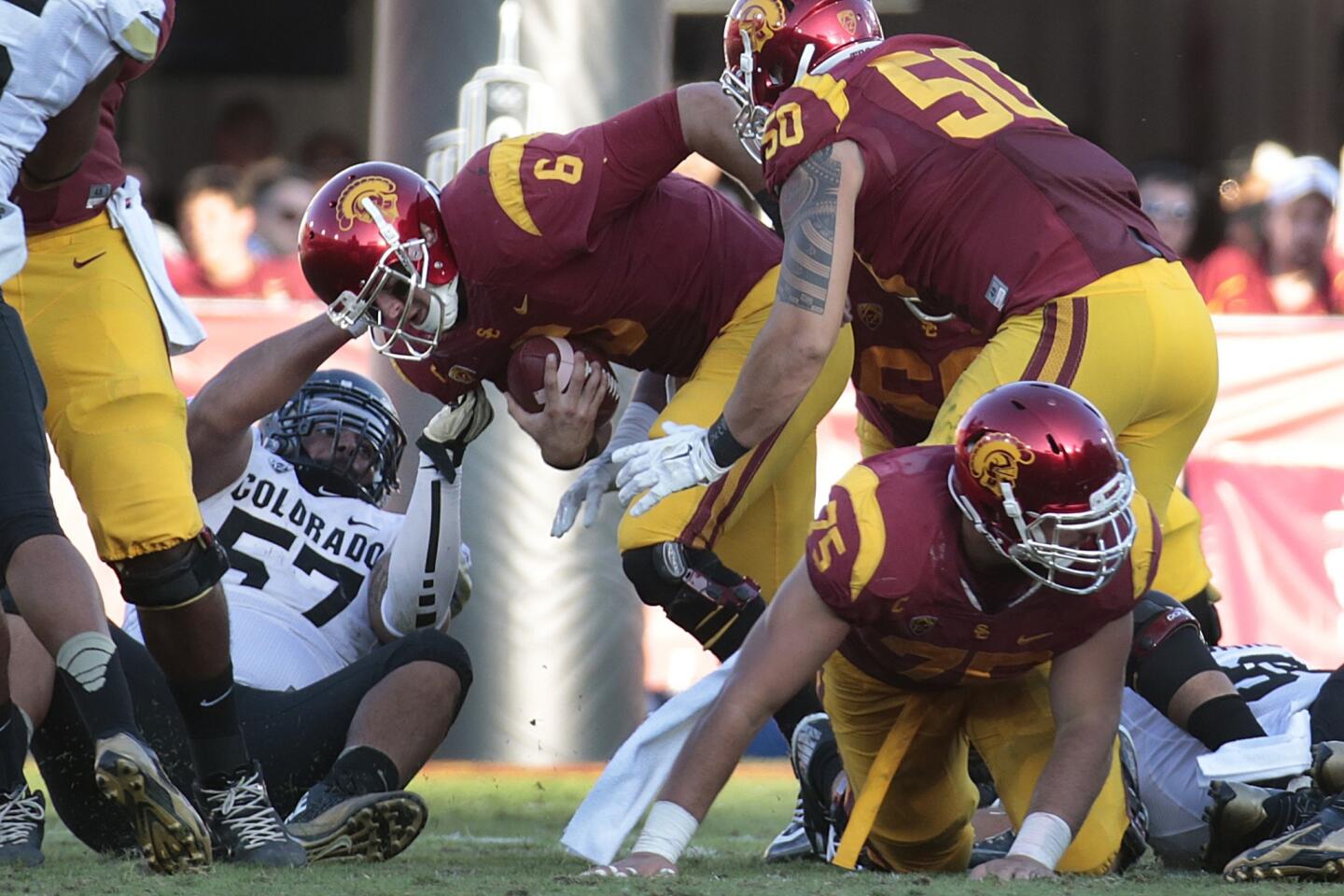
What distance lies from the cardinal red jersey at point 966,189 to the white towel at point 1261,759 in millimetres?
859

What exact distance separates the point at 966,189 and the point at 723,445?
62 centimetres

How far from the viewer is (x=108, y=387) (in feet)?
11.6

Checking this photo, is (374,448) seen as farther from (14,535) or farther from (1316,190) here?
(1316,190)

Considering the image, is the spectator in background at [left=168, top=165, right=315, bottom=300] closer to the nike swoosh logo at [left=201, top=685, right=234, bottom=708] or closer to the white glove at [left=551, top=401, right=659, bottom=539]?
the white glove at [left=551, top=401, right=659, bottom=539]

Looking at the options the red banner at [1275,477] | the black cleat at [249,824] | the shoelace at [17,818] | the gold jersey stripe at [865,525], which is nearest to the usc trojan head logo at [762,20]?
the gold jersey stripe at [865,525]

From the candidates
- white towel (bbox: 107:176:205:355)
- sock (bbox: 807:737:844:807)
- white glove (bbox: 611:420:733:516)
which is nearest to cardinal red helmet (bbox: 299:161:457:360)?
white towel (bbox: 107:176:205:355)

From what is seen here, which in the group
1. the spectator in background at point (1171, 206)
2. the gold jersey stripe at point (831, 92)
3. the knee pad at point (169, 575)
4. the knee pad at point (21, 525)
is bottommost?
the spectator in background at point (1171, 206)

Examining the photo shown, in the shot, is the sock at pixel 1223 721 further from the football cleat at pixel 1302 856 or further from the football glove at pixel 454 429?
the football glove at pixel 454 429

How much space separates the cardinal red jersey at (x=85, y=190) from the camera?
363cm

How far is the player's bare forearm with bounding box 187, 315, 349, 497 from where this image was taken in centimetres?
428

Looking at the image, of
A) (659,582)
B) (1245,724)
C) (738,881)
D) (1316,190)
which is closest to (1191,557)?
(1245,724)

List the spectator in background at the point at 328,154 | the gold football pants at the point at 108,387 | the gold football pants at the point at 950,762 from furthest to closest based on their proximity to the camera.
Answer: the spectator in background at the point at 328,154 < the gold football pants at the point at 950,762 < the gold football pants at the point at 108,387

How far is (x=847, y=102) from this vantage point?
3.67m

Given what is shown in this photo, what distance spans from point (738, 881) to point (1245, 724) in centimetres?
111
